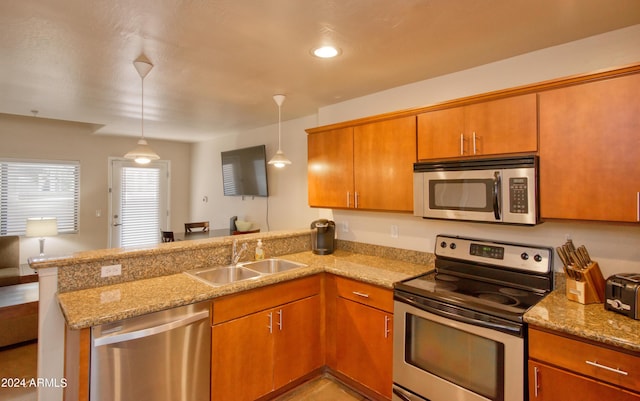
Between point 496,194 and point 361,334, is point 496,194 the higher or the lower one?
the higher one

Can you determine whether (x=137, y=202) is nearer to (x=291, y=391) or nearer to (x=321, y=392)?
(x=291, y=391)

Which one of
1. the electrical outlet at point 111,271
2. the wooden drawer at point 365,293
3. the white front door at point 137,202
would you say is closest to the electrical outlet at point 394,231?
the wooden drawer at point 365,293

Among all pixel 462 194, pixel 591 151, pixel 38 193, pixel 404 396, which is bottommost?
pixel 404 396

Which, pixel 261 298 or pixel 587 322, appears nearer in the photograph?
pixel 587 322

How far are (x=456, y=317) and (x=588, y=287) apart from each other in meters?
0.69

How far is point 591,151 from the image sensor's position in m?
1.72

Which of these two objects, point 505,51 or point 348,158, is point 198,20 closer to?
point 348,158

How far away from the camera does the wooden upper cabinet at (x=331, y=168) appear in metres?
2.90

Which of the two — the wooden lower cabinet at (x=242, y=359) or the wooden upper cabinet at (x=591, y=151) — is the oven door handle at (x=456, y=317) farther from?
the wooden lower cabinet at (x=242, y=359)

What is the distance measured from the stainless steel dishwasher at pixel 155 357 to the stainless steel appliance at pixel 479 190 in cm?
162

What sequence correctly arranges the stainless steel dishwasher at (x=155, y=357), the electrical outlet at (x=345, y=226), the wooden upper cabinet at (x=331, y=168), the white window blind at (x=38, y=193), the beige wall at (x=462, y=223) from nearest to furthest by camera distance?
the stainless steel dishwasher at (x=155, y=357), the beige wall at (x=462, y=223), the wooden upper cabinet at (x=331, y=168), the electrical outlet at (x=345, y=226), the white window blind at (x=38, y=193)

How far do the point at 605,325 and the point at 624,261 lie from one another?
1.93ft

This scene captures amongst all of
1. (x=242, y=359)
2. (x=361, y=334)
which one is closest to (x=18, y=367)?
(x=242, y=359)

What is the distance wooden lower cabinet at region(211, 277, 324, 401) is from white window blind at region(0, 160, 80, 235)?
467cm
